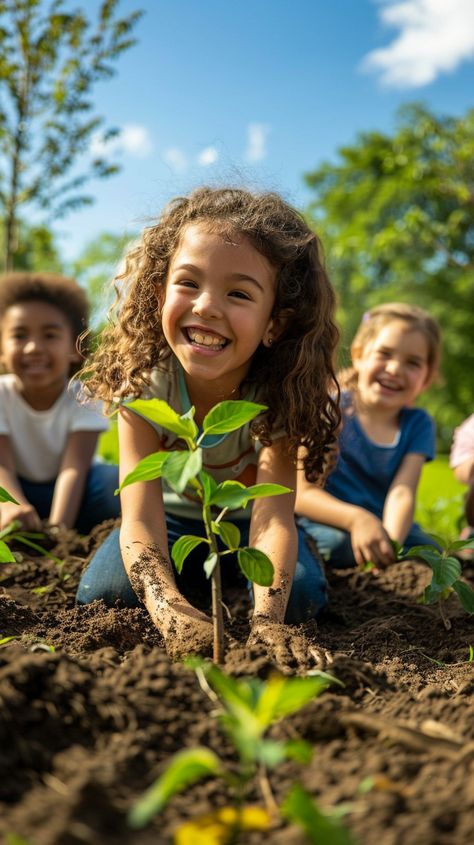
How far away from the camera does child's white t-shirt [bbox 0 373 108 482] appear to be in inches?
150

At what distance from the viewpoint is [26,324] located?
3.85 m

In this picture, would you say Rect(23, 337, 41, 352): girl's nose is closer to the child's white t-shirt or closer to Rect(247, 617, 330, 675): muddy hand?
the child's white t-shirt

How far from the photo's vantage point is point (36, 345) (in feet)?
12.5

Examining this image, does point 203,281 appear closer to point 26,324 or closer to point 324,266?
point 324,266

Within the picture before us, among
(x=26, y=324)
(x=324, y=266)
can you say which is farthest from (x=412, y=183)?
(x=324, y=266)

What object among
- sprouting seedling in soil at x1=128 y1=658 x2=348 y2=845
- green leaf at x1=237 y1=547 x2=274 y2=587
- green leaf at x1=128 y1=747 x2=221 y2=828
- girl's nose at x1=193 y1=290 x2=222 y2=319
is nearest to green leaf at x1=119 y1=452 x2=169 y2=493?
green leaf at x1=237 y1=547 x2=274 y2=587

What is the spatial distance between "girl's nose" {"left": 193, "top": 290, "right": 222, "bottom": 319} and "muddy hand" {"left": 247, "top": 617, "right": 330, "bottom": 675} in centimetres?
87

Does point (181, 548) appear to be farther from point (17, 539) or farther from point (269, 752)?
point (17, 539)

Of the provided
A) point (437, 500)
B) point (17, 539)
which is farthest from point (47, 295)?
point (437, 500)

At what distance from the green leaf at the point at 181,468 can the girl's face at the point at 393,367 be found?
2.65m

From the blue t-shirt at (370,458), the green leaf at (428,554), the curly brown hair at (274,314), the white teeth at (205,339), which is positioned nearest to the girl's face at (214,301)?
the white teeth at (205,339)

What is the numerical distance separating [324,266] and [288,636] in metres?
1.30

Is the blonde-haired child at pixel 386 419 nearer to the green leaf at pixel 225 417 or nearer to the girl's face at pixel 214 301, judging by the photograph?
the girl's face at pixel 214 301

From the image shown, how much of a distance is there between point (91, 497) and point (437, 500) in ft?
9.63
